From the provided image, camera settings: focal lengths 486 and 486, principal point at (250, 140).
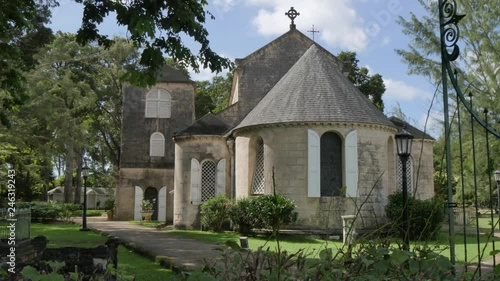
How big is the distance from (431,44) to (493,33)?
3187mm

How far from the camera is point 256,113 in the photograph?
2128 cm

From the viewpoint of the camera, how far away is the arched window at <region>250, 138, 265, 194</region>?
67.7 feet

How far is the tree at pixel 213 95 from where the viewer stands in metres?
51.7

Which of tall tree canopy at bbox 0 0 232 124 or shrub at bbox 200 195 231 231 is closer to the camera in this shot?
tall tree canopy at bbox 0 0 232 124

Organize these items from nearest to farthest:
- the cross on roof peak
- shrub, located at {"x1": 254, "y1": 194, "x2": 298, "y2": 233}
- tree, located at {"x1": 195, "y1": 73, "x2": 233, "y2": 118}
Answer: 1. shrub, located at {"x1": 254, "y1": 194, "x2": 298, "y2": 233}
2. the cross on roof peak
3. tree, located at {"x1": 195, "y1": 73, "x2": 233, "y2": 118}

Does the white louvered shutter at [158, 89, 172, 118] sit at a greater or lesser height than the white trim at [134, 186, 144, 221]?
greater

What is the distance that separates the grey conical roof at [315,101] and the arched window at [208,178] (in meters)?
4.25

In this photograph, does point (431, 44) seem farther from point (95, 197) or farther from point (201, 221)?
point (95, 197)

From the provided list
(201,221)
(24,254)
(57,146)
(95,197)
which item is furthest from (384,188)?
(95,197)

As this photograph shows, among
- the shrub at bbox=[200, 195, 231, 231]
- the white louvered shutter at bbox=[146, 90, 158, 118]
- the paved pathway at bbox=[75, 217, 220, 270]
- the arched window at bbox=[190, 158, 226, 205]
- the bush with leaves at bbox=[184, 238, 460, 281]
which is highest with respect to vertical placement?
the white louvered shutter at bbox=[146, 90, 158, 118]

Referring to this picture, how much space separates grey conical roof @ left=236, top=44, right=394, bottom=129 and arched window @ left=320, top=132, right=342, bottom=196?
0.95m

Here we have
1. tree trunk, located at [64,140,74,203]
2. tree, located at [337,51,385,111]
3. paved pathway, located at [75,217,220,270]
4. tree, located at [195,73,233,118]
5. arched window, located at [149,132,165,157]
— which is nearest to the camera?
paved pathway, located at [75,217,220,270]

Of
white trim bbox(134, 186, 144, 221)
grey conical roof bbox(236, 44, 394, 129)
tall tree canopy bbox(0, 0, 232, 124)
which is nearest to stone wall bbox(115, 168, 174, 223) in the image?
white trim bbox(134, 186, 144, 221)

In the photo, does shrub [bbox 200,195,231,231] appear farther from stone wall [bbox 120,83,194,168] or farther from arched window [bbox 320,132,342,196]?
stone wall [bbox 120,83,194,168]
